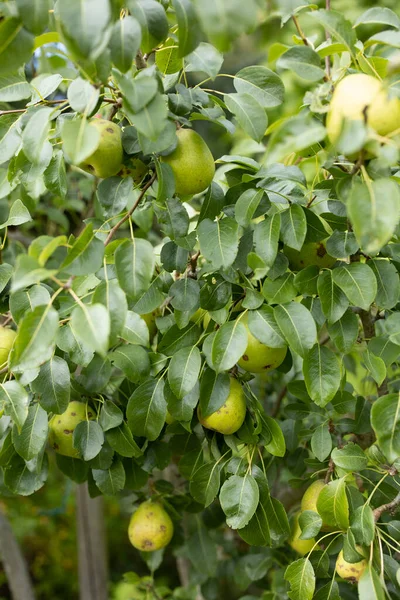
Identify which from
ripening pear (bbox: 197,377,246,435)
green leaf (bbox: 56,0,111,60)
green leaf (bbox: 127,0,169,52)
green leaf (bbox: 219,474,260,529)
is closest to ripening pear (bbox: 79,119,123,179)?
green leaf (bbox: 127,0,169,52)

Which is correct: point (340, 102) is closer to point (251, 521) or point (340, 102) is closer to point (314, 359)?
point (314, 359)

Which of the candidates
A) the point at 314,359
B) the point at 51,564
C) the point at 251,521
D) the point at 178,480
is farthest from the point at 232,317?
the point at 51,564

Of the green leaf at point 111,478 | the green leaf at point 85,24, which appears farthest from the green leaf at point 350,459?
the green leaf at point 85,24

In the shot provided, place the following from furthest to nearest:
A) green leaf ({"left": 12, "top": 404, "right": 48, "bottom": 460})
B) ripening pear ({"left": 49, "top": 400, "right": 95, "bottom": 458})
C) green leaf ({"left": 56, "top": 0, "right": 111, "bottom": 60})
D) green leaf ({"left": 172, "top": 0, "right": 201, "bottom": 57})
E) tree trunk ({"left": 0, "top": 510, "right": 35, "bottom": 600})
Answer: tree trunk ({"left": 0, "top": 510, "right": 35, "bottom": 600}) < ripening pear ({"left": 49, "top": 400, "right": 95, "bottom": 458}) < green leaf ({"left": 12, "top": 404, "right": 48, "bottom": 460}) < green leaf ({"left": 172, "top": 0, "right": 201, "bottom": 57}) < green leaf ({"left": 56, "top": 0, "right": 111, "bottom": 60})

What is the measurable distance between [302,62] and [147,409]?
485mm

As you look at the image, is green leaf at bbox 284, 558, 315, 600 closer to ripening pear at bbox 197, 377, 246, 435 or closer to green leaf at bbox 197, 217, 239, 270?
ripening pear at bbox 197, 377, 246, 435

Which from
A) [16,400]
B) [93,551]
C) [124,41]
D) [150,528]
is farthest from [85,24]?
[93,551]

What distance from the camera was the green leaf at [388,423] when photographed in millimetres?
637

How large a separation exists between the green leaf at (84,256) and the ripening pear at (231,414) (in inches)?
11.1

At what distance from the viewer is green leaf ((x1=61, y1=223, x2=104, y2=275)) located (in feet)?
2.00

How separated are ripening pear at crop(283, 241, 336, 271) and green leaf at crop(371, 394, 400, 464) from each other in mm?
238

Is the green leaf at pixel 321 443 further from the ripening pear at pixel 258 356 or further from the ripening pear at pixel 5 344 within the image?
the ripening pear at pixel 5 344

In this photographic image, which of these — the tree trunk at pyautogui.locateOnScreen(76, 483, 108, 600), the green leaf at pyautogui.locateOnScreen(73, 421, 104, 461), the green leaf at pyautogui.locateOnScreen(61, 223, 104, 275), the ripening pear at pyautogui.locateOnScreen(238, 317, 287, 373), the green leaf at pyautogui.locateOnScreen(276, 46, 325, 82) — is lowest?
the tree trunk at pyautogui.locateOnScreen(76, 483, 108, 600)

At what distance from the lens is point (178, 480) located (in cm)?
149
